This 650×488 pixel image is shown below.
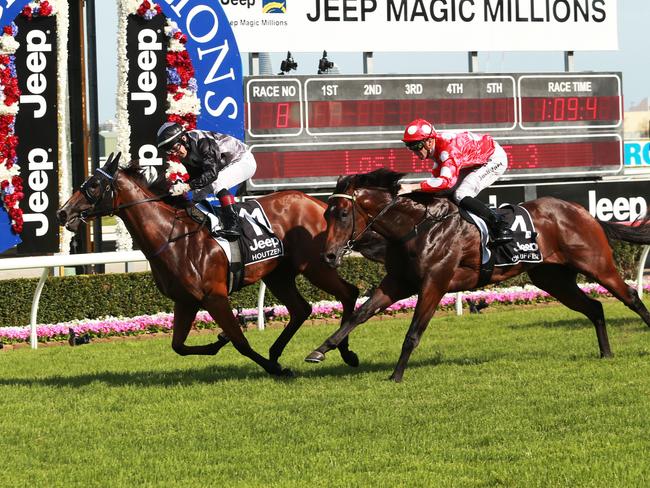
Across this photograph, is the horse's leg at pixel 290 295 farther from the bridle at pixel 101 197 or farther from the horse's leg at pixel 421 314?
the bridle at pixel 101 197

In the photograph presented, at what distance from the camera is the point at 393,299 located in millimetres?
7289

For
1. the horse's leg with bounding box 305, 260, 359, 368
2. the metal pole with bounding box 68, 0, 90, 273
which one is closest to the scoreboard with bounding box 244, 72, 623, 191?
the metal pole with bounding box 68, 0, 90, 273

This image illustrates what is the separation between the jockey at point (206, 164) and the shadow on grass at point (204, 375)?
3.10 ft

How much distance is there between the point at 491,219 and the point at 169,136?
2.07 m

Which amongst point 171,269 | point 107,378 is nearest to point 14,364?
point 107,378

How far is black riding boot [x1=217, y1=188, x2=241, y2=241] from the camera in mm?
7344

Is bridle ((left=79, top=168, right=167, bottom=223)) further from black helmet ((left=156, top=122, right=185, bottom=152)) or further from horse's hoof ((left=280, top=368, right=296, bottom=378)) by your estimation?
horse's hoof ((left=280, top=368, right=296, bottom=378))

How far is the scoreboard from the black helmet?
4.78 meters

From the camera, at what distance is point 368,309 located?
281 inches

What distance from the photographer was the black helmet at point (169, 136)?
23.6 feet

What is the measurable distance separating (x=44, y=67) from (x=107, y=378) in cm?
466

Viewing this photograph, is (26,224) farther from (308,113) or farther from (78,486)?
(78,486)

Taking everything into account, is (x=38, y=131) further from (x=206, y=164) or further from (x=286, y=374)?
(x=286, y=374)

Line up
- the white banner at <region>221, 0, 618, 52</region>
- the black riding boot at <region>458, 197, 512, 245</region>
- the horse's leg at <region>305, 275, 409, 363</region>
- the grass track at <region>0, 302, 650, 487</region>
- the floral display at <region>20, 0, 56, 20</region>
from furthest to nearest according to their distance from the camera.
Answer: the white banner at <region>221, 0, 618, 52</region> → the floral display at <region>20, 0, 56, 20</region> → the black riding boot at <region>458, 197, 512, 245</region> → the horse's leg at <region>305, 275, 409, 363</region> → the grass track at <region>0, 302, 650, 487</region>
